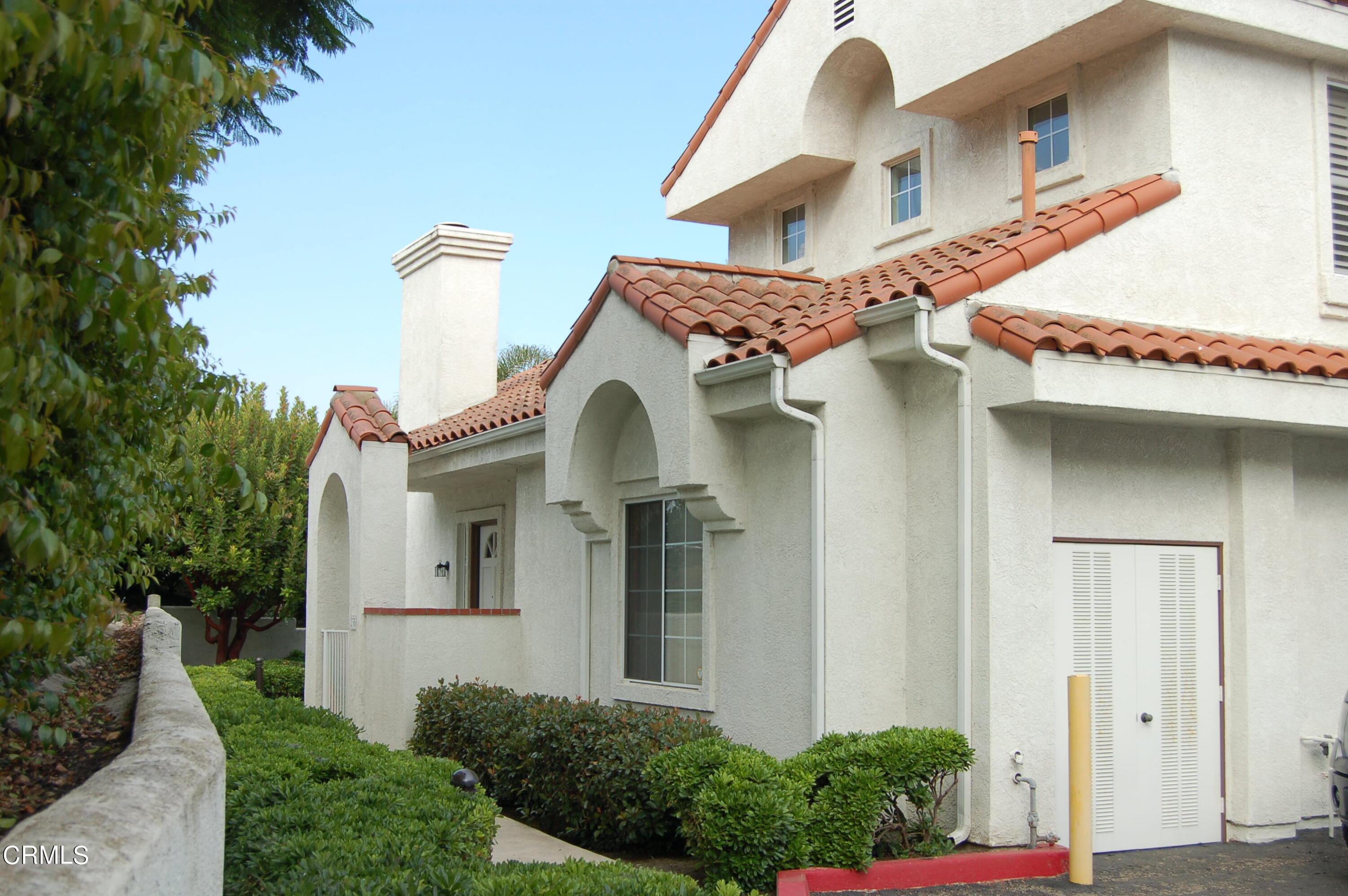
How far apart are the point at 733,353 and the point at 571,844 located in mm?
3892

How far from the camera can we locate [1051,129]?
1106 centimetres

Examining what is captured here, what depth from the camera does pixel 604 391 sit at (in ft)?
36.0

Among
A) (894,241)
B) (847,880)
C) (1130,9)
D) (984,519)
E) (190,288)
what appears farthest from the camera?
(894,241)

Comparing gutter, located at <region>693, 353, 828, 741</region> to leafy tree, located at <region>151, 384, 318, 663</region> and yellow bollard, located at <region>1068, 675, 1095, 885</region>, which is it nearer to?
yellow bollard, located at <region>1068, 675, 1095, 885</region>

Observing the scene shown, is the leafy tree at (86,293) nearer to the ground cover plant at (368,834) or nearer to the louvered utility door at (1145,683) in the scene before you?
the ground cover plant at (368,834)

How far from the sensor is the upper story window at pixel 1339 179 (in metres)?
10.7

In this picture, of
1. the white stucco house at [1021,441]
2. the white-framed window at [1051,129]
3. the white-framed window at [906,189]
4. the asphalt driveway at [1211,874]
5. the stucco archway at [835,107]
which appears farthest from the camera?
the stucco archway at [835,107]

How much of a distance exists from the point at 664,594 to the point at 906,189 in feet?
17.1

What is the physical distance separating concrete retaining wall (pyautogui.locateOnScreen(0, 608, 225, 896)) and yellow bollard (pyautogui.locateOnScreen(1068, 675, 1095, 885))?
546 cm

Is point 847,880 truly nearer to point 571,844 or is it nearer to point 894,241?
point 571,844

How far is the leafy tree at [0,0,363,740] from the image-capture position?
8.22 ft

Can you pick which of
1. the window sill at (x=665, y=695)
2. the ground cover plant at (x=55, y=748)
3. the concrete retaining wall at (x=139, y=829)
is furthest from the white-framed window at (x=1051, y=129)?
the concrete retaining wall at (x=139, y=829)

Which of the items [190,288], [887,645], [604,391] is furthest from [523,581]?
[190,288]

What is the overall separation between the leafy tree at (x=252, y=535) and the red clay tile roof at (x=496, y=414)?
18.8 ft
